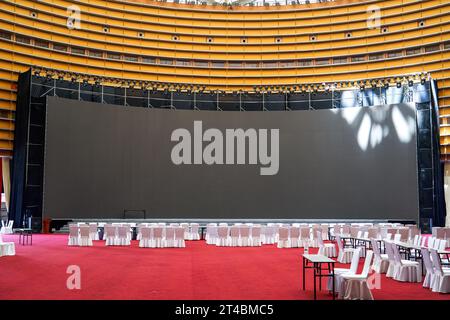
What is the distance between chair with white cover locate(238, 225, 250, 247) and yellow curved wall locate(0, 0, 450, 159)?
36.9 feet

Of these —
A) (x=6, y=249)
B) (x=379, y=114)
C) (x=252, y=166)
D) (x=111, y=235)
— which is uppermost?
(x=379, y=114)

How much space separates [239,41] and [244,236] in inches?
555

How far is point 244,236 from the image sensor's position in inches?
616

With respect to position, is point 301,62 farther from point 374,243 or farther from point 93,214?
point 374,243

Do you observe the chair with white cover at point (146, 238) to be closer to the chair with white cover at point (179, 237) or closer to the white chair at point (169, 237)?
the white chair at point (169, 237)

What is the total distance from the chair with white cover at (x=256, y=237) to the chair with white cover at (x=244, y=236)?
165mm

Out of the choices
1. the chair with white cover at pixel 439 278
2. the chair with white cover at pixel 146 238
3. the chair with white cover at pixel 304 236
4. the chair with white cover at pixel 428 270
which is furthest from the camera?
the chair with white cover at pixel 304 236

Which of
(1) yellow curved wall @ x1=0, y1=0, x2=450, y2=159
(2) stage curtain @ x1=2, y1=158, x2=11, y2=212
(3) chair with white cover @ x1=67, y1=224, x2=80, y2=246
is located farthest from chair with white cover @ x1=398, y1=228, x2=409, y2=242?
(2) stage curtain @ x1=2, y1=158, x2=11, y2=212

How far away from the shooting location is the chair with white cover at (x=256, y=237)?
1577 cm

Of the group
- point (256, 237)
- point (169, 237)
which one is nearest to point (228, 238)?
point (256, 237)

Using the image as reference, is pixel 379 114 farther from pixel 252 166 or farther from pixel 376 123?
pixel 252 166

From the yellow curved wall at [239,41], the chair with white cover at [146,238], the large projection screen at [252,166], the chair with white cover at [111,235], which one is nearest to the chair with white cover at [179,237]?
the chair with white cover at [146,238]

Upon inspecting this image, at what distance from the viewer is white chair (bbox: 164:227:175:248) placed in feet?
48.2
